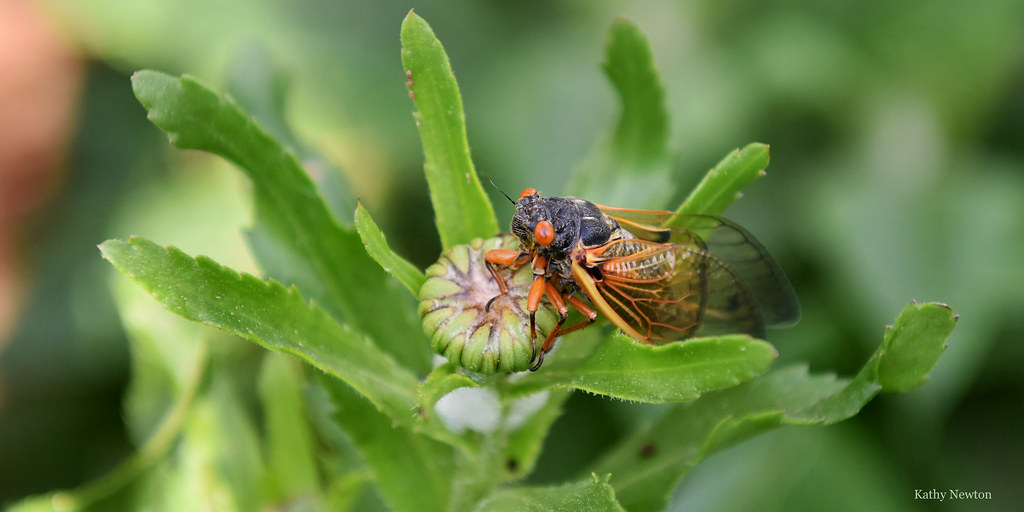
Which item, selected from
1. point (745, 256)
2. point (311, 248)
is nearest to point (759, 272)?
point (745, 256)

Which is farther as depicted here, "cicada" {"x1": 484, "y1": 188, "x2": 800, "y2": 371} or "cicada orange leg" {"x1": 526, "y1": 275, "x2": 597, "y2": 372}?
"cicada" {"x1": 484, "y1": 188, "x2": 800, "y2": 371}

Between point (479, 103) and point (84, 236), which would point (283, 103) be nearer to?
point (479, 103)

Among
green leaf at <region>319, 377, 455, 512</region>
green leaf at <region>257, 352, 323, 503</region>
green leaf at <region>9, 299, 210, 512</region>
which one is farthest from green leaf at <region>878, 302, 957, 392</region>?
green leaf at <region>9, 299, 210, 512</region>

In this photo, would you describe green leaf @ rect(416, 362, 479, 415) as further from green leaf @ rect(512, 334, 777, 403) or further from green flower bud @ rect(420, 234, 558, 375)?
green leaf @ rect(512, 334, 777, 403)

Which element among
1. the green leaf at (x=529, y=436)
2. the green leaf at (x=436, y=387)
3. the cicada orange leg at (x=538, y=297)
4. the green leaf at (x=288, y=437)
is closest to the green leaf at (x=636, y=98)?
the cicada orange leg at (x=538, y=297)

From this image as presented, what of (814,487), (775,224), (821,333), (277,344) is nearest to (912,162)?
(775,224)

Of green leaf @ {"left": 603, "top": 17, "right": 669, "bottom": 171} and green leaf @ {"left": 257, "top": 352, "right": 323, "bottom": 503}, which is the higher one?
green leaf @ {"left": 603, "top": 17, "right": 669, "bottom": 171}

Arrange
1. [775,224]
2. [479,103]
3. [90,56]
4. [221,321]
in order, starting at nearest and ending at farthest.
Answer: [221,321], [775,224], [479,103], [90,56]
